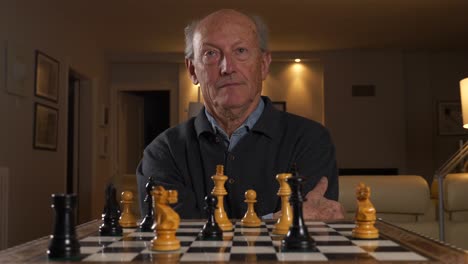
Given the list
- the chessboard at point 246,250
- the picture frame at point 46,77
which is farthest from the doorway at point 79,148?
the chessboard at point 246,250

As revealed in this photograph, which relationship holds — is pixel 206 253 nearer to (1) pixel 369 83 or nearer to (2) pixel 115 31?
(2) pixel 115 31

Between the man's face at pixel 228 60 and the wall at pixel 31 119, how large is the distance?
9.84 ft

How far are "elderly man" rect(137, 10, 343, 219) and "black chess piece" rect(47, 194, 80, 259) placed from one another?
2.44 ft

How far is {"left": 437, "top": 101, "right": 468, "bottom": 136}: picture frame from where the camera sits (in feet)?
28.6

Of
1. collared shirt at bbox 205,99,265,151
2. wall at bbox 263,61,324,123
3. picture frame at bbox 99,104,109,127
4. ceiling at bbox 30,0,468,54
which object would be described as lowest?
collared shirt at bbox 205,99,265,151

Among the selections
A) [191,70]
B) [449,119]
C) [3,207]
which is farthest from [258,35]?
[449,119]

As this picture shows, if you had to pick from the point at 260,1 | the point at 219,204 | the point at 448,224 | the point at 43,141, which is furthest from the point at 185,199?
the point at 260,1

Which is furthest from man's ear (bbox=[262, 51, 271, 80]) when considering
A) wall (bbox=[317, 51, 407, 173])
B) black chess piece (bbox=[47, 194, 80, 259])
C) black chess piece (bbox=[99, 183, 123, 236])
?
wall (bbox=[317, 51, 407, 173])

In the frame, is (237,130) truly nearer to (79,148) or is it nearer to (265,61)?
(265,61)

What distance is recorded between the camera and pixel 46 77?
5270mm

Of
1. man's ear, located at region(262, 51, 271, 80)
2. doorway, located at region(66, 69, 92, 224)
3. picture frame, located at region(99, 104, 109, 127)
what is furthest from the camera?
picture frame, located at region(99, 104, 109, 127)

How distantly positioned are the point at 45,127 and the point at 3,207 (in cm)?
118

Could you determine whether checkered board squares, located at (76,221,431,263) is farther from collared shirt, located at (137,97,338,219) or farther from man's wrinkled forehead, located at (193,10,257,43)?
man's wrinkled forehead, located at (193,10,257,43)

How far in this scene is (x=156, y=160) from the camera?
186cm
